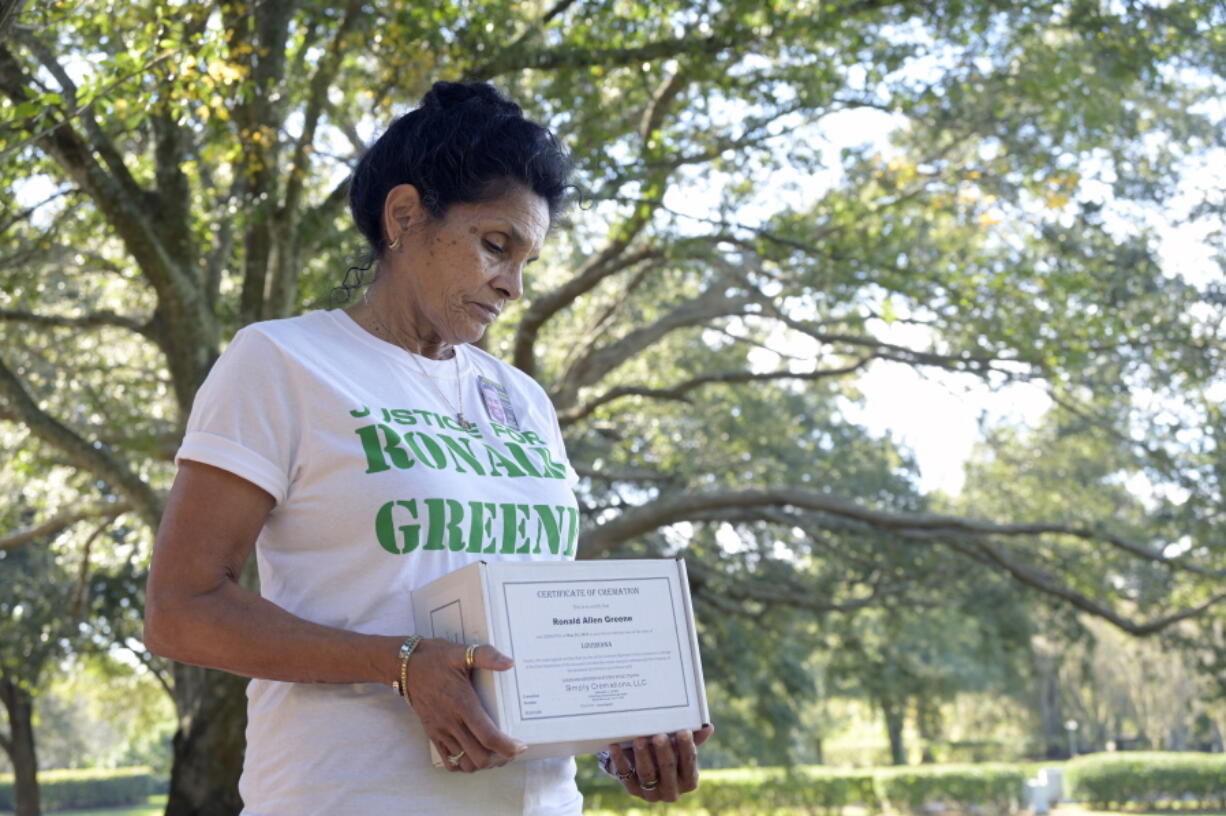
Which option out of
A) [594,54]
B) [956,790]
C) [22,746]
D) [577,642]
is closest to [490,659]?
[577,642]

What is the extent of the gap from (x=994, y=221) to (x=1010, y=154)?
2.13 feet

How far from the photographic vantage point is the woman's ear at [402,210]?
224 centimetres

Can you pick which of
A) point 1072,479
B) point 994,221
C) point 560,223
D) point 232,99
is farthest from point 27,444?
point 1072,479

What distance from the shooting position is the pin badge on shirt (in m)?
2.37

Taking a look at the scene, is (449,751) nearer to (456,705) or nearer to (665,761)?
(456,705)

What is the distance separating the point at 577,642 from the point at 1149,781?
112 feet

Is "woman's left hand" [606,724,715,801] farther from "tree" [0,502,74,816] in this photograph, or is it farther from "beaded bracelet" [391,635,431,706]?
"tree" [0,502,74,816]

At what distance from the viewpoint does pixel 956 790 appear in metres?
33.3

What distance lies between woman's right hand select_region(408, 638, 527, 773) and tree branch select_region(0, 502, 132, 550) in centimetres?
917

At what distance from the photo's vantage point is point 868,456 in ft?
65.6

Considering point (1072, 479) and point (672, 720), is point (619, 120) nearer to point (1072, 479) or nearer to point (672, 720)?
point (672, 720)

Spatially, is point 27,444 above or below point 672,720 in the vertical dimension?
above

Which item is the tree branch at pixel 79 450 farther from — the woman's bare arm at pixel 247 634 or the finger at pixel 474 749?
the finger at pixel 474 749

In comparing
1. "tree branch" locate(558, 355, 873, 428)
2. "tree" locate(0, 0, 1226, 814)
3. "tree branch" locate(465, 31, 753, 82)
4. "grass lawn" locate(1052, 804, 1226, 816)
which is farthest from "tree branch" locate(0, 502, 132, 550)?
"grass lawn" locate(1052, 804, 1226, 816)
